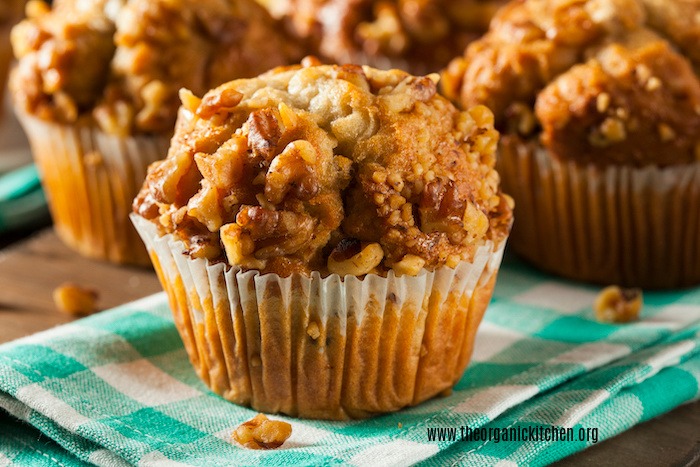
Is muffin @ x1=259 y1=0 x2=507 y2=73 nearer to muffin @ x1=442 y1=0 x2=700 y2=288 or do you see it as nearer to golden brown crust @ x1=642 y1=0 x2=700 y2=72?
muffin @ x1=442 y1=0 x2=700 y2=288

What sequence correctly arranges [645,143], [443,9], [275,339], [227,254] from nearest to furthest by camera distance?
1. [227,254]
2. [275,339]
3. [645,143]
4. [443,9]

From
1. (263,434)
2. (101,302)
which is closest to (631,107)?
(263,434)

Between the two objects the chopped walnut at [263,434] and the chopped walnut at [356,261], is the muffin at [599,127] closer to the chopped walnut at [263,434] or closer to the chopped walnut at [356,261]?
the chopped walnut at [356,261]

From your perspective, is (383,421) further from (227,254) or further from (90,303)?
(90,303)

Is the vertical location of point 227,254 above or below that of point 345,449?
above

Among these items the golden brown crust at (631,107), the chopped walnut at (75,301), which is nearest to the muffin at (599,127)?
the golden brown crust at (631,107)

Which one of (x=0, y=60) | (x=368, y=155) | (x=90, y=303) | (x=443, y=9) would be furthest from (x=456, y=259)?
(x=0, y=60)
